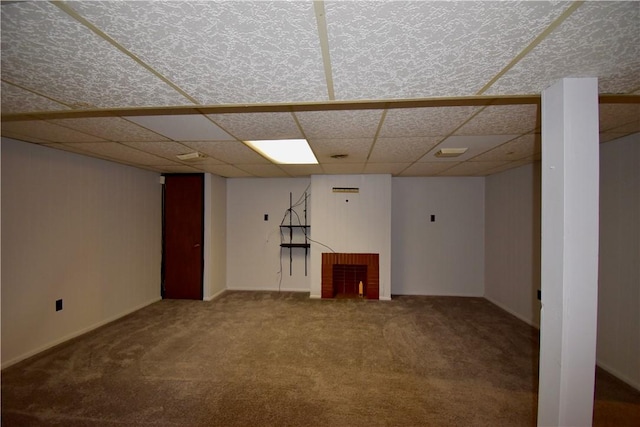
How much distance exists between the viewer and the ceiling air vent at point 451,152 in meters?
2.71

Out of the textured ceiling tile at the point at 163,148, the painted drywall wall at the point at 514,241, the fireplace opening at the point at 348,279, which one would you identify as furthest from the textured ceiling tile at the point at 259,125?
the painted drywall wall at the point at 514,241

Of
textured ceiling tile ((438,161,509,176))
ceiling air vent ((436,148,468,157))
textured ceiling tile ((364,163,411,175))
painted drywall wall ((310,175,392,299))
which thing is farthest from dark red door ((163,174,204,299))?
textured ceiling tile ((438,161,509,176))

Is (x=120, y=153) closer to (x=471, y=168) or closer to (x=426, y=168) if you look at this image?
(x=426, y=168)

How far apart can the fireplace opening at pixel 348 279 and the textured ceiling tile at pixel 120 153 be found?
3334 millimetres

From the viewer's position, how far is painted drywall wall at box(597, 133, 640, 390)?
2.21 meters

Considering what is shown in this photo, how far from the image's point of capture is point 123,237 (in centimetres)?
367

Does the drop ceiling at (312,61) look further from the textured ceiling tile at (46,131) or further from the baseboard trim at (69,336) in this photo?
the baseboard trim at (69,336)

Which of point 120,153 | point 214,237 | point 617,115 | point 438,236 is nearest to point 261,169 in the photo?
point 214,237

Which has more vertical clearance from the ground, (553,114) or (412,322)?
(553,114)

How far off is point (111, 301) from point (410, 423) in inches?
157

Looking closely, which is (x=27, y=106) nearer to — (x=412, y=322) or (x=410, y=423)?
(x=410, y=423)

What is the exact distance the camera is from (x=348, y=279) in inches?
183

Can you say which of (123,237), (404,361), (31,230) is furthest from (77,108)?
(404,361)

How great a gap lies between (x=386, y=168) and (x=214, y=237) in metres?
3.26
